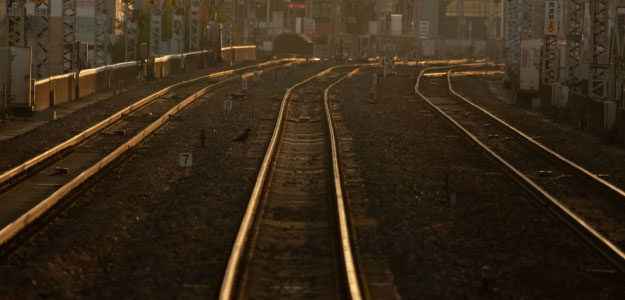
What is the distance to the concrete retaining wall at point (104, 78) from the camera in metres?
31.2

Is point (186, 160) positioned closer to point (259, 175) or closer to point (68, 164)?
point (259, 175)

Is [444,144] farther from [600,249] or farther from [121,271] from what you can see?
[121,271]

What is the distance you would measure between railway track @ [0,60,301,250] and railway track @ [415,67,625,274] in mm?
7677

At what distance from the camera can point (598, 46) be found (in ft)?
102

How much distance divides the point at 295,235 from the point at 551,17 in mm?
26212

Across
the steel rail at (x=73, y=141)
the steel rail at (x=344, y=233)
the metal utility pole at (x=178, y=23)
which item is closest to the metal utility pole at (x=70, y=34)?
the steel rail at (x=73, y=141)

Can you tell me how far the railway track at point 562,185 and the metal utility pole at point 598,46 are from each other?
3964 mm

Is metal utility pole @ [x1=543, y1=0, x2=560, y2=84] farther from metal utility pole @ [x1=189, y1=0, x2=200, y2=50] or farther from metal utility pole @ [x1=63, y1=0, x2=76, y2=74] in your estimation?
metal utility pole @ [x1=189, y1=0, x2=200, y2=50]

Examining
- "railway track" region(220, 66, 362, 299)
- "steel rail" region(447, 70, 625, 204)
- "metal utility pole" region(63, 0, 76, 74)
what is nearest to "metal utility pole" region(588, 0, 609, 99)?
"steel rail" region(447, 70, 625, 204)

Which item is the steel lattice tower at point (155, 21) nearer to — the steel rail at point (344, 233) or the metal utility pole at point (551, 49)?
the metal utility pole at point (551, 49)

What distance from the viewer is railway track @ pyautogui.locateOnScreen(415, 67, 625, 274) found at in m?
12.8

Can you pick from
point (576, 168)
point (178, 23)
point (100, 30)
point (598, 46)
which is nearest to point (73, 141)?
point (576, 168)

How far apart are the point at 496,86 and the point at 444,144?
A: 1142 inches

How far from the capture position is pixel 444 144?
2317 centimetres
